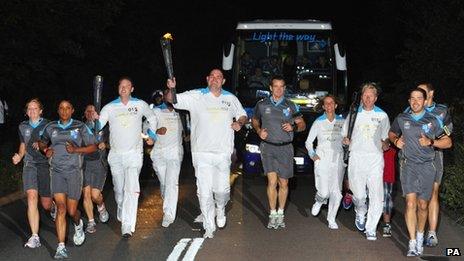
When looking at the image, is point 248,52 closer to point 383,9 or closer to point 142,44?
point 142,44

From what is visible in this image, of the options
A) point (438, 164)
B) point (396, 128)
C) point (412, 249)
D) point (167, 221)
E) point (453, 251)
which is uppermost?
point (396, 128)

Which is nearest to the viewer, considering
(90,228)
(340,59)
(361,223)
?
(361,223)

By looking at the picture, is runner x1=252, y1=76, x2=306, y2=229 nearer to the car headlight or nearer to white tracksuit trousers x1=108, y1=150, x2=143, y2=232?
white tracksuit trousers x1=108, y1=150, x2=143, y2=232

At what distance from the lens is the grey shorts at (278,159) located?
10594mm

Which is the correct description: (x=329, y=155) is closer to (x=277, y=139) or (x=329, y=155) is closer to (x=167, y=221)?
(x=277, y=139)

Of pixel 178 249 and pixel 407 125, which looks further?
pixel 178 249

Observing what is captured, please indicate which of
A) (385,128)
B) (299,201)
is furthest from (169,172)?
(299,201)

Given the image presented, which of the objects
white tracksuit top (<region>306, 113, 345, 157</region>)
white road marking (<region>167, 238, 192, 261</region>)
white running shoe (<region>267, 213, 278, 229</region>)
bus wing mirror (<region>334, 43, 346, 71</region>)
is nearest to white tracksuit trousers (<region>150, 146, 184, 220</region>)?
white road marking (<region>167, 238, 192, 261</region>)

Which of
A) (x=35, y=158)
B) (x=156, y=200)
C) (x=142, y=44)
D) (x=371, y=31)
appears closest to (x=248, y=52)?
(x=156, y=200)

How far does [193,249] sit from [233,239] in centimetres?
80

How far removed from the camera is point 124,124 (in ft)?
32.4

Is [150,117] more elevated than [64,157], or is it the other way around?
[150,117]

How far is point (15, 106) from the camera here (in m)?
22.3

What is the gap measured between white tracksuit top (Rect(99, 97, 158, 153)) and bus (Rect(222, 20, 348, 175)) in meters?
6.52
